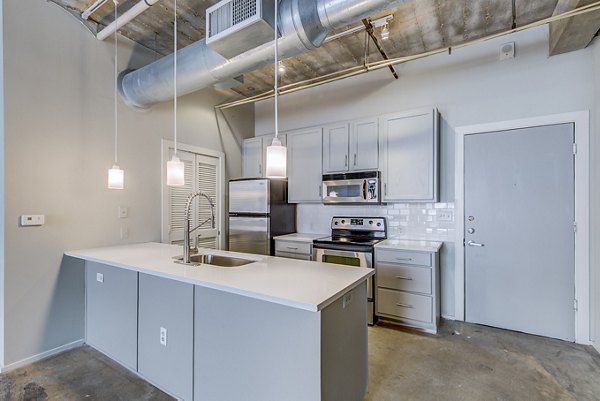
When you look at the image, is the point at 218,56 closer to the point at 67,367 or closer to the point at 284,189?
the point at 284,189

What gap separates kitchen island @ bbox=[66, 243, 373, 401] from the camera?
1482 mm

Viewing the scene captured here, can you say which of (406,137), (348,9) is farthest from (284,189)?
(348,9)

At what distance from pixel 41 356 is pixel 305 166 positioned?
3.33m

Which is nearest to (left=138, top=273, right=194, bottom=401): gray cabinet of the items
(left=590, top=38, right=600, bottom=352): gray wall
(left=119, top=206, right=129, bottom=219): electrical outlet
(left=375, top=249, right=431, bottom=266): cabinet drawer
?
(left=119, top=206, right=129, bottom=219): electrical outlet

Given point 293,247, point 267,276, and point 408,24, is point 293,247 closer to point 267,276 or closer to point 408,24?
point 267,276

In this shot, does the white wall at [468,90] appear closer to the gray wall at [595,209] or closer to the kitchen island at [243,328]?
the gray wall at [595,209]

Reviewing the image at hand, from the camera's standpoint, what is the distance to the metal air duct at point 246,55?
1.81 m

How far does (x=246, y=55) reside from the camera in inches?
89.8

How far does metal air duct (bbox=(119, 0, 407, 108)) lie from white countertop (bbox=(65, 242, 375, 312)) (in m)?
1.54

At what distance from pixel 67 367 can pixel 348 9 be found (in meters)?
3.47

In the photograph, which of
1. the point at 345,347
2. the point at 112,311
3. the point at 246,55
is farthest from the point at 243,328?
the point at 246,55

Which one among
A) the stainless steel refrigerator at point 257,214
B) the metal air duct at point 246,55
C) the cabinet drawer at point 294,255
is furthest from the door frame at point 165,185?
the cabinet drawer at point 294,255

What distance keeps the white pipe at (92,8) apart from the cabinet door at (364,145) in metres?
2.76

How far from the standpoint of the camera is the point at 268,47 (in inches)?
85.4
